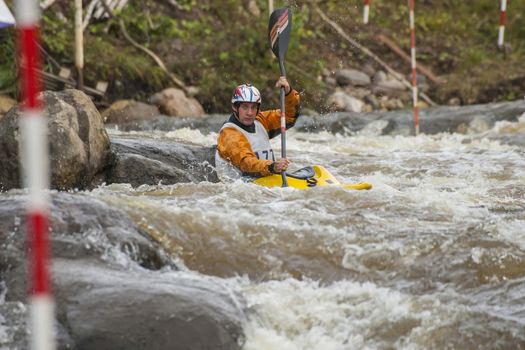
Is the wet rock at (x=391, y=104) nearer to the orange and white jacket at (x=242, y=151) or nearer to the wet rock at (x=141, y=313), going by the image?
the orange and white jacket at (x=242, y=151)

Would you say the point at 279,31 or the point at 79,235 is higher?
the point at 279,31

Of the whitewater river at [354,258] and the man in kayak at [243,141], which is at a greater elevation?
the man in kayak at [243,141]

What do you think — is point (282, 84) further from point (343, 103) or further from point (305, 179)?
point (343, 103)

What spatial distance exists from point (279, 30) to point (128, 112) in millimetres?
4148

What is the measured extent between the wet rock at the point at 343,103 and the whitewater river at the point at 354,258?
20.6 feet

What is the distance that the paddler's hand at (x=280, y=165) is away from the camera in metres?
6.00

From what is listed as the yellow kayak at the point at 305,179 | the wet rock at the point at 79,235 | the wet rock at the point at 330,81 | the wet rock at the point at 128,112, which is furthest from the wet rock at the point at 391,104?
the wet rock at the point at 79,235

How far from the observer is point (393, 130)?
10820 mm

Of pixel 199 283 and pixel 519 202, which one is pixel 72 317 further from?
pixel 519 202

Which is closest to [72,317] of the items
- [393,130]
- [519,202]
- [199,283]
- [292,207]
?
[199,283]

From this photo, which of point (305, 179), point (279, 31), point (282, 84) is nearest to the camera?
point (305, 179)

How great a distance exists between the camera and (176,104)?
11742 mm

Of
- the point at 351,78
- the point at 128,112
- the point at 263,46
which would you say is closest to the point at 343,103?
the point at 351,78

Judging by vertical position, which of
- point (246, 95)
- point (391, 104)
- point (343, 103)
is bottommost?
point (391, 104)
